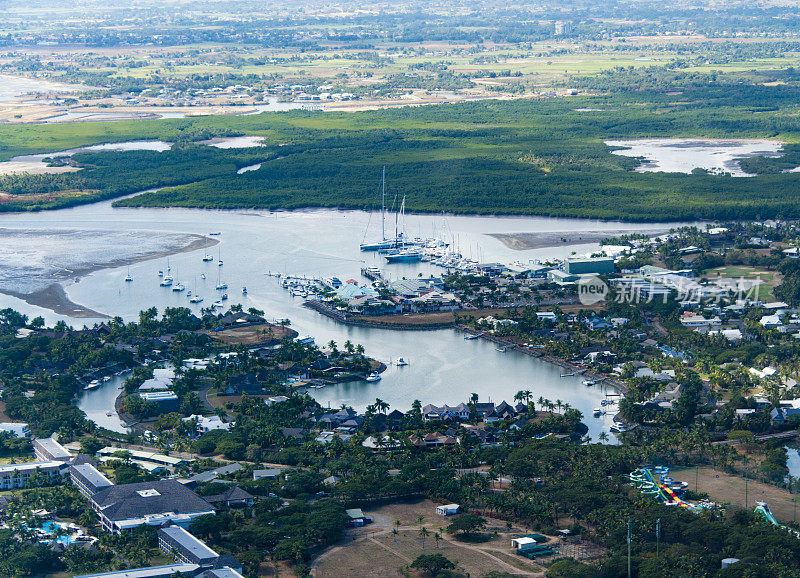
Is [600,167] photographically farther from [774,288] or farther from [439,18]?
[439,18]

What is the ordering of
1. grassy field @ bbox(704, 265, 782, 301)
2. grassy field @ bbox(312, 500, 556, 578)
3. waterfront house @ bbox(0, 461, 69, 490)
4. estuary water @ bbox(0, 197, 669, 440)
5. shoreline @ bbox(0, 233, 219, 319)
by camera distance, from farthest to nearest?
1. grassy field @ bbox(704, 265, 782, 301)
2. shoreline @ bbox(0, 233, 219, 319)
3. estuary water @ bbox(0, 197, 669, 440)
4. waterfront house @ bbox(0, 461, 69, 490)
5. grassy field @ bbox(312, 500, 556, 578)

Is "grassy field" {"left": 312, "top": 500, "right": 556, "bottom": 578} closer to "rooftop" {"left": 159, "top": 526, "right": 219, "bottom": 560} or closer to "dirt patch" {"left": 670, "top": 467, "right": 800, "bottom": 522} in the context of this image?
"rooftop" {"left": 159, "top": 526, "right": 219, "bottom": 560}

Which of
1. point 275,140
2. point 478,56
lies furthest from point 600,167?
point 478,56

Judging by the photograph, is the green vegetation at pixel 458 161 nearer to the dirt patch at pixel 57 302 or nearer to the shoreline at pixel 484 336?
the dirt patch at pixel 57 302

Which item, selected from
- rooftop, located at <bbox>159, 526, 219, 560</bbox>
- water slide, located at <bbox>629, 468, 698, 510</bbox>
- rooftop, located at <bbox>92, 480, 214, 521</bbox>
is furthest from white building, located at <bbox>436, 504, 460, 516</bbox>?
rooftop, located at <bbox>159, 526, 219, 560</bbox>

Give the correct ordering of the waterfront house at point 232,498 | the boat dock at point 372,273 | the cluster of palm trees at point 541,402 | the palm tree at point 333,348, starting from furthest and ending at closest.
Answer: the boat dock at point 372,273 < the palm tree at point 333,348 < the cluster of palm trees at point 541,402 < the waterfront house at point 232,498

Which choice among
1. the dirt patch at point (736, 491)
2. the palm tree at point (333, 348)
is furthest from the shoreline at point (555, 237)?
the dirt patch at point (736, 491)
